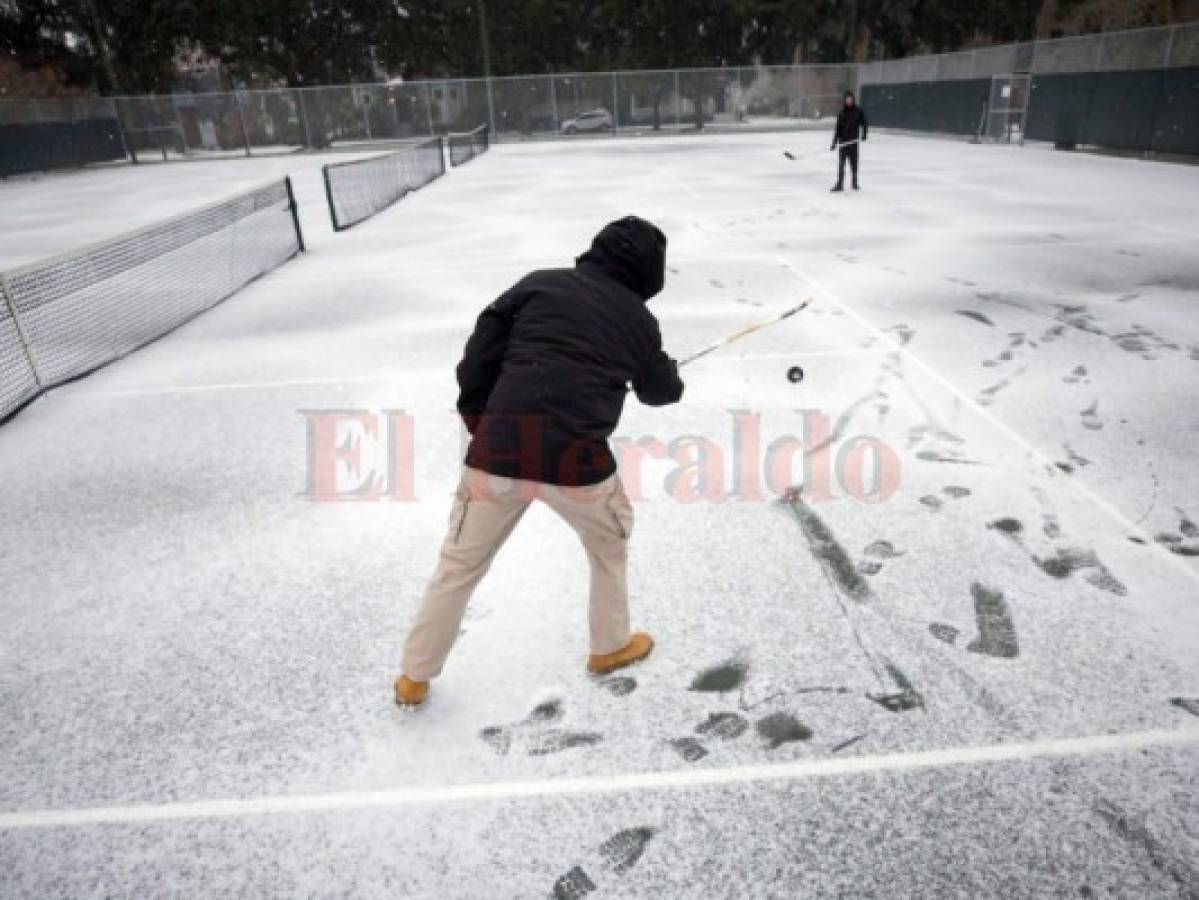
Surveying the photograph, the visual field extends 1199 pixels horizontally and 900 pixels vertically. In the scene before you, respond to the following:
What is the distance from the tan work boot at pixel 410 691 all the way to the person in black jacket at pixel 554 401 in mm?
48

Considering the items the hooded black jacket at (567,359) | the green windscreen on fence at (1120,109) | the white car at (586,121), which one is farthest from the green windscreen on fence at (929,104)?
the hooded black jacket at (567,359)

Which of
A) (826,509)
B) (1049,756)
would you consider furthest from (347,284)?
(1049,756)

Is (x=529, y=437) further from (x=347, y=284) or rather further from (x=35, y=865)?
(x=347, y=284)

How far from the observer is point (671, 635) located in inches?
134

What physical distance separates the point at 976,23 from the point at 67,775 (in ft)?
184

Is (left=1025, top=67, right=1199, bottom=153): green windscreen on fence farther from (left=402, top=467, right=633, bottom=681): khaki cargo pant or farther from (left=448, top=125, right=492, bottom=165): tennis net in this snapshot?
(left=402, top=467, right=633, bottom=681): khaki cargo pant

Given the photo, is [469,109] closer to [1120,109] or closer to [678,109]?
[678,109]

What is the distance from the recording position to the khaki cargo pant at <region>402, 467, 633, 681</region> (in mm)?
2711

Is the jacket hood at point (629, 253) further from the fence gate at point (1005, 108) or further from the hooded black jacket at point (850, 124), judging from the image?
the fence gate at point (1005, 108)

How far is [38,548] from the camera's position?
4.43 metres

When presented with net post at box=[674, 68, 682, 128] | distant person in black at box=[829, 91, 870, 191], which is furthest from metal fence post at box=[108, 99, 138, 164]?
distant person in black at box=[829, 91, 870, 191]

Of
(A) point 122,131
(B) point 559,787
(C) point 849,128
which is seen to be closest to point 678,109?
(C) point 849,128

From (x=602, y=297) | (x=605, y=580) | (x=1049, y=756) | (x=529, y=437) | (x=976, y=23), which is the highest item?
(x=976, y=23)

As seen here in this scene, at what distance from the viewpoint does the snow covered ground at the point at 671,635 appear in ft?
8.09
